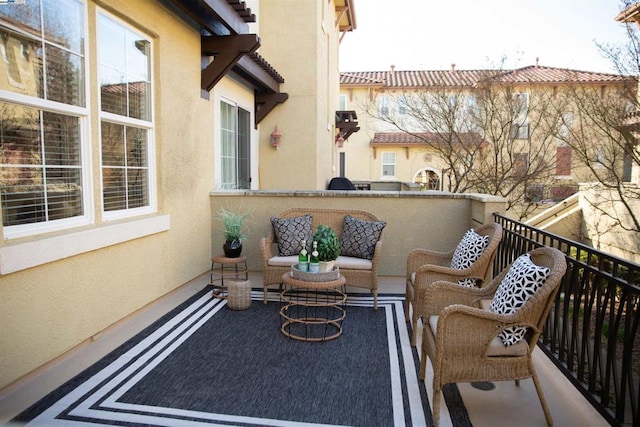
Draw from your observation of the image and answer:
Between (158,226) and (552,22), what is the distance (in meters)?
11.4

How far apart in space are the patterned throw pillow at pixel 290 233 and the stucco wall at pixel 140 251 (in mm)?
1135

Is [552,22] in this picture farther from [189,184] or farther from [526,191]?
[189,184]

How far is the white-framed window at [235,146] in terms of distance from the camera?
6.86m

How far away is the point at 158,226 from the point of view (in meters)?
4.54

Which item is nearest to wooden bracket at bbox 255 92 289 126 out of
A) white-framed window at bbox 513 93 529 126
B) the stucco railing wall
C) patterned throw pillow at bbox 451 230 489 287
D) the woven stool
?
the stucco railing wall

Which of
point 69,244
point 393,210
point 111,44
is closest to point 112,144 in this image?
point 111,44

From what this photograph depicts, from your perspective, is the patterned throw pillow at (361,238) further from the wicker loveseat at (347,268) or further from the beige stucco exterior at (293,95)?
the beige stucco exterior at (293,95)

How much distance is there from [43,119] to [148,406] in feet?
6.99

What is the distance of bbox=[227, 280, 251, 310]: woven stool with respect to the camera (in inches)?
184

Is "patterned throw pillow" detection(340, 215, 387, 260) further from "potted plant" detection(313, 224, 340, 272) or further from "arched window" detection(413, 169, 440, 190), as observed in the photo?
"arched window" detection(413, 169, 440, 190)

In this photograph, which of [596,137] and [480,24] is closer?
[596,137]

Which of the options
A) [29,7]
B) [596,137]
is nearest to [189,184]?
[29,7]

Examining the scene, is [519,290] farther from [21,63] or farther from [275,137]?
[275,137]

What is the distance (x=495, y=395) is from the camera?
2906 mm
